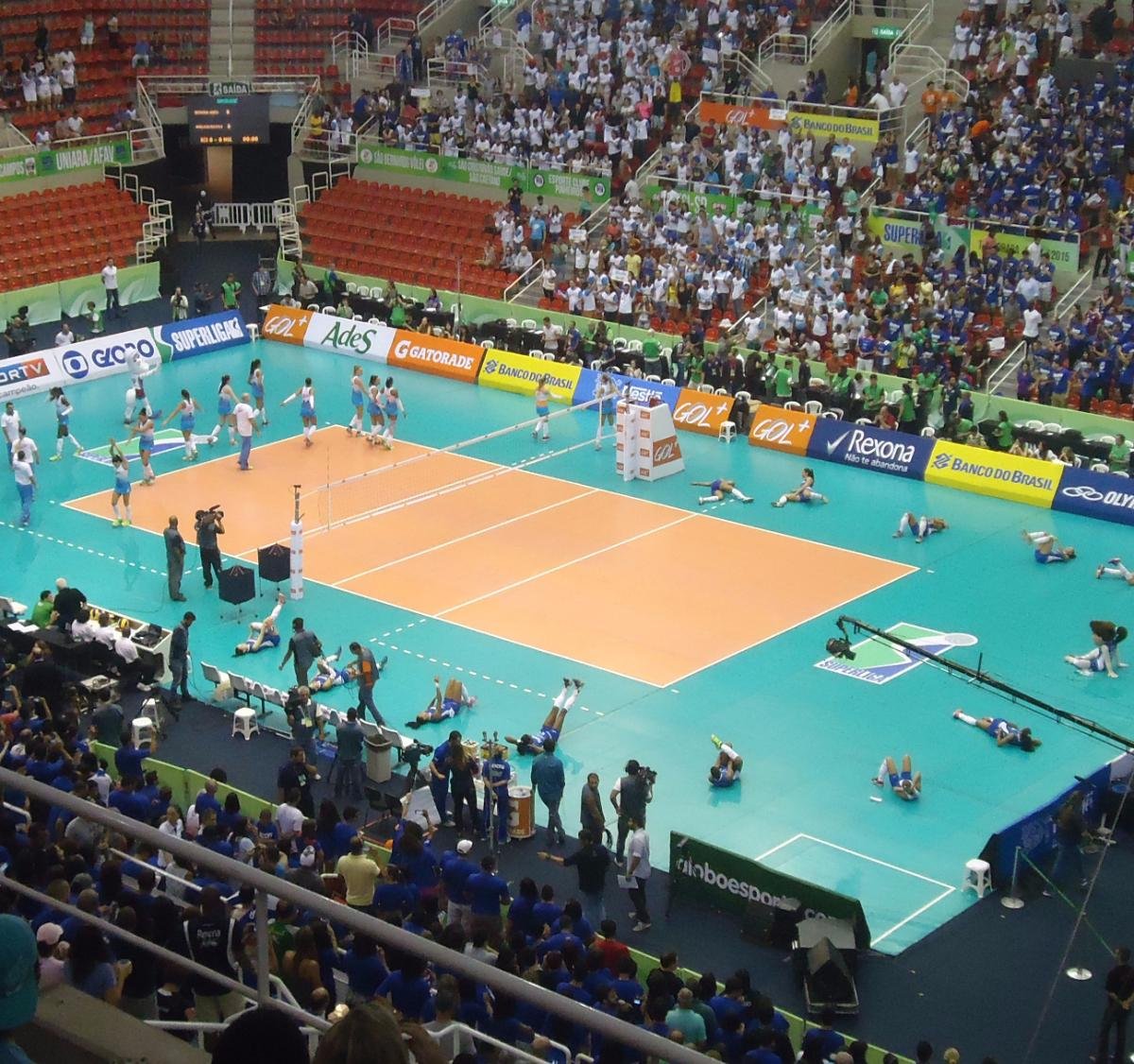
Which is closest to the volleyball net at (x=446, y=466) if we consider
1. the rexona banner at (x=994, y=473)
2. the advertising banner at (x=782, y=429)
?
the advertising banner at (x=782, y=429)

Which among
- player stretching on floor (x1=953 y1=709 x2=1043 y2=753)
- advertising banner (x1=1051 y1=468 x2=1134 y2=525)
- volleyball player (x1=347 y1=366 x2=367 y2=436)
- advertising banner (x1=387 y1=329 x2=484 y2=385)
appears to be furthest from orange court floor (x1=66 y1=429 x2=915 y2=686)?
advertising banner (x1=387 y1=329 x2=484 y2=385)

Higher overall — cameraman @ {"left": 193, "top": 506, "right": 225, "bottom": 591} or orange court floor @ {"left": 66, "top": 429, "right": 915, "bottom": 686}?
cameraman @ {"left": 193, "top": 506, "right": 225, "bottom": 591}

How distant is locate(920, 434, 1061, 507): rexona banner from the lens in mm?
37594

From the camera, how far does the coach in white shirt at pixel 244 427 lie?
126 feet

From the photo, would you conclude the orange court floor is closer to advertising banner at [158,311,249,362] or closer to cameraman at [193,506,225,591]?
cameraman at [193,506,225,591]

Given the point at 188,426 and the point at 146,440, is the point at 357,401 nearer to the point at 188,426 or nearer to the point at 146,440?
the point at 188,426

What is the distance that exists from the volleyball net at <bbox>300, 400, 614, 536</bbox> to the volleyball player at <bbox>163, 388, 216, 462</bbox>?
3.40 meters

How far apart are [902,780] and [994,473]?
14.3 m

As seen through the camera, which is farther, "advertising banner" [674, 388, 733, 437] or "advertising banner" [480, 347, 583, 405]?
"advertising banner" [480, 347, 583, 405]

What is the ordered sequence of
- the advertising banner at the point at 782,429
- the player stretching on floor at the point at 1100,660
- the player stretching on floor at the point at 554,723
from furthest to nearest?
1. the advertising banner at the point at 782,429
2. the player stretching on floor at the point at 1100,660
3. the player stretching on floor at the point at 554,723

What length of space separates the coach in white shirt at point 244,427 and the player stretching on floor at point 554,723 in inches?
519

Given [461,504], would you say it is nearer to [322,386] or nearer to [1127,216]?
[322,386]

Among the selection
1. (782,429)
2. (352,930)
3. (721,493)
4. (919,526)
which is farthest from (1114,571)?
(352,930)

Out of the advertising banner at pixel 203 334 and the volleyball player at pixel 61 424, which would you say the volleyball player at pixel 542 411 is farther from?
the advertising banner at pixel 203 334
